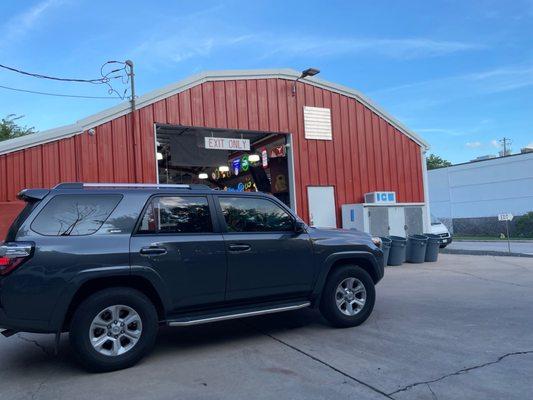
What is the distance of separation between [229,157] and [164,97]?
21.0ft

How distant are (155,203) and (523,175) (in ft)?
119

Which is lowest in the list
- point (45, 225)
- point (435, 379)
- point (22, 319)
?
point (435, 379)

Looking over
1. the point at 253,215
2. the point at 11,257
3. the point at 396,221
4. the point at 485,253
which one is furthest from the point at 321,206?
the point at 11,257

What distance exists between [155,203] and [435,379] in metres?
3.48

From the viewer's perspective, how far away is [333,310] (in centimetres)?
675

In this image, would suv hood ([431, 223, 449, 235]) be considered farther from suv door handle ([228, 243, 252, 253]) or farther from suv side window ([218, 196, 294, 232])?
suv door handle ([228, 243, 252, 253])

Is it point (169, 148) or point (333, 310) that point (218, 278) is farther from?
point (169, 148)

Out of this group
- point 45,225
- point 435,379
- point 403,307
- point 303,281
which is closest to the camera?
point 435,379

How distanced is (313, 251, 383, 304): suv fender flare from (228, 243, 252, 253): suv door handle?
114 cm

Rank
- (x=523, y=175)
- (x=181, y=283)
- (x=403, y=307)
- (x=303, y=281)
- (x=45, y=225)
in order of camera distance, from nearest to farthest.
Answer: (x=45, y=225), (x=181, y=283), (x=303, y=281), (x=403, y=307), (x=523, y=175)

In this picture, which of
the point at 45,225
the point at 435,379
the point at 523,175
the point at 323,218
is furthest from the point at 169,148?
the point at 523,175

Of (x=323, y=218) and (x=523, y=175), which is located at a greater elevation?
(x=523, y=175)

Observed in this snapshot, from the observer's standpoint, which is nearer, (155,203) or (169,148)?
(155,203)

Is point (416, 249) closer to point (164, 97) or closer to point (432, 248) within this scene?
point (432, 248)
